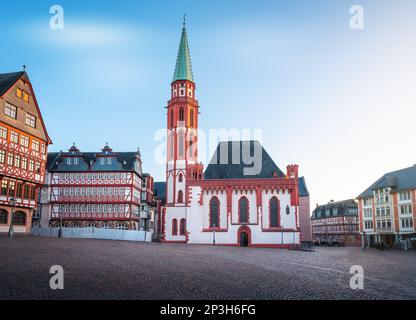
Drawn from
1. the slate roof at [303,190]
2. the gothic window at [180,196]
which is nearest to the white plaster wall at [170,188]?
the gothic window at [180,196]

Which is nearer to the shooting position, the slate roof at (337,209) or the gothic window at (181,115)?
the gothic window at (181,115)

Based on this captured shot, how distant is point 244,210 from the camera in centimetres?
5703

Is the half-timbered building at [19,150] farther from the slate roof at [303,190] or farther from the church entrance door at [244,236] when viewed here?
the slate roof at [303,190]

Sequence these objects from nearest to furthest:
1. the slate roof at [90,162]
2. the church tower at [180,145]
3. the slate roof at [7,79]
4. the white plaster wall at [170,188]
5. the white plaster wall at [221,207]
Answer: the slate roof at [7,79]
the white plaster wall at [221,207]
the church tower at [180,145]
the white plaster wall at [170,188]
the slate roof at [90,162]

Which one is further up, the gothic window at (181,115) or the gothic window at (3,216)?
the gothic window at (181,115)

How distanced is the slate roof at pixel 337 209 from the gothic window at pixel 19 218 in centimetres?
9842

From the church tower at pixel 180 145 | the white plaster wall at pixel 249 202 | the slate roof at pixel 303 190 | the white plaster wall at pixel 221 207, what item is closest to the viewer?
the white plaster wall at pixel 249 202

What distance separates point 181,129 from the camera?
6259 cm

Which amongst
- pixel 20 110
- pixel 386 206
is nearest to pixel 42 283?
pixel 20 110

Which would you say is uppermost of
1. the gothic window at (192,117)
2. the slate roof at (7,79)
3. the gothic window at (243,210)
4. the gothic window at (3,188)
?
the gothic window at (192,117)

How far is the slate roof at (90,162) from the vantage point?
64.4 m

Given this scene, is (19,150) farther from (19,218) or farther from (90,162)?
(90,162)

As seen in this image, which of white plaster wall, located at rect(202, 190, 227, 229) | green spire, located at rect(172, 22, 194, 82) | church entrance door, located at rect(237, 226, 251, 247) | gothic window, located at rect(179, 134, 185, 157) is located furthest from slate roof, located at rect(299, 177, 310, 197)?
green spire, located at rect(172, 22, 194, 82)
